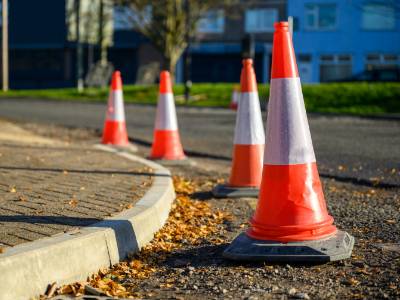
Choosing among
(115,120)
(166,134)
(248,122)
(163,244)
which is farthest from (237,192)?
(115,120)

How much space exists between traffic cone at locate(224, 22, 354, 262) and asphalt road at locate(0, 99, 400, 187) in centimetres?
340

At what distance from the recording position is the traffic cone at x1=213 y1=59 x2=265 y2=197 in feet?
23.5

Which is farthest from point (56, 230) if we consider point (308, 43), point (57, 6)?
point (57, 6)

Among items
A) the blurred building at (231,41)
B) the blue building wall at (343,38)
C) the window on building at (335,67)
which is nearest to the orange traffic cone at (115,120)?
the blue building wall at (343,38)

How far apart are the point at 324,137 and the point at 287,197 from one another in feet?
30.0

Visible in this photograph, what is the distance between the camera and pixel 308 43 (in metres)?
49.2

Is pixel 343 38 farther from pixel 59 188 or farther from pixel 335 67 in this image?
pixel 59 188

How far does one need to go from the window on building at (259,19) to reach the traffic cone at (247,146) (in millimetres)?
48243

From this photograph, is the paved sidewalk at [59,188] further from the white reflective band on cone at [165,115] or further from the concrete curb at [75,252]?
the white reflective band on cone at [165,115]

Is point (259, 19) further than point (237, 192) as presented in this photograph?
Yes

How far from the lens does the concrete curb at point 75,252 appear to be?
3861 mm

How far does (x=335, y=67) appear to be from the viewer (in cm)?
4950

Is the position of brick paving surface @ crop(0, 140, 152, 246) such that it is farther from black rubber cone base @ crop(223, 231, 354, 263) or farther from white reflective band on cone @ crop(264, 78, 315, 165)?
white reflective band on cone @ crop(264, 78, 315, 165)

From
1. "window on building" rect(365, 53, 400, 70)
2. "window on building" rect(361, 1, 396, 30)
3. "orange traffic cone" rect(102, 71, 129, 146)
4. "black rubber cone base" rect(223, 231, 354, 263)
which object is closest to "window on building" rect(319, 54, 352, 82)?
"window on building" rect(365, 53, 400, 70)
